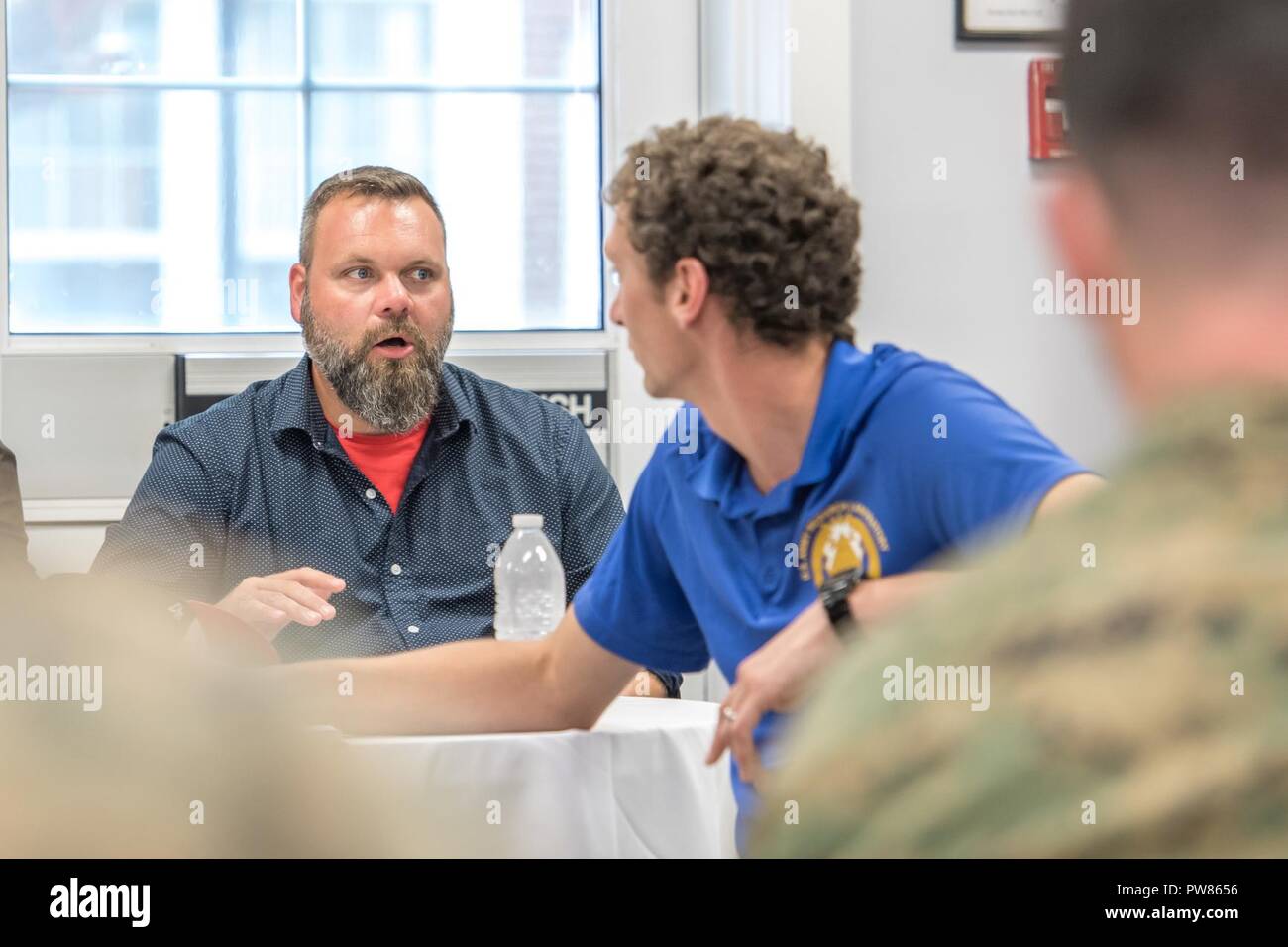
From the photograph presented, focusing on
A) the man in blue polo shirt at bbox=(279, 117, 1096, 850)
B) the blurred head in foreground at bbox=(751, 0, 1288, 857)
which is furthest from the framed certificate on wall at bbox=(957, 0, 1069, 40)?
the blurred head in foreground at bbox=(751, 0, 1288, 857)

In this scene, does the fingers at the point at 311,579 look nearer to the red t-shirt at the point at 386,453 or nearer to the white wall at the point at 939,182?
the red t-shirt at the point at 386,453

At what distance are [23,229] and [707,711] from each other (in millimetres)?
1644

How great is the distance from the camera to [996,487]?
126 centimetres

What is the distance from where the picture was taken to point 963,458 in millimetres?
1289

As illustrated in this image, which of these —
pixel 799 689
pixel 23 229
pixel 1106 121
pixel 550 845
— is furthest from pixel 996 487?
pixel 23 229

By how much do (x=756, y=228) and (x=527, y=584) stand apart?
2.74ft

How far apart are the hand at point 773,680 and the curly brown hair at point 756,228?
0.33m

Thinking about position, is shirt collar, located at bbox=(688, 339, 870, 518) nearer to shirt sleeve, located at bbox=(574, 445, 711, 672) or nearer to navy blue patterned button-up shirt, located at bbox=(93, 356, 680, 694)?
shirt sleeve, located at bbox=(574, 445, 711, 672)

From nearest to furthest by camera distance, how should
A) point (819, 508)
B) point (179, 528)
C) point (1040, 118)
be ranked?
point (819, 508) → point (179, 528) → point (1040, 118)

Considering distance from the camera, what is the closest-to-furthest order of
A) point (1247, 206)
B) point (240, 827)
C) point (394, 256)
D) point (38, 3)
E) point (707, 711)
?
point (240, 827) → point (1247, 206) → point (707, 711) → point (394, 256) → point (38, 3)

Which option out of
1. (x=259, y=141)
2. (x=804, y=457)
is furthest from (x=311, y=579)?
(x=259, y=141)

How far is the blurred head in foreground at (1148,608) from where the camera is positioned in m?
0.29

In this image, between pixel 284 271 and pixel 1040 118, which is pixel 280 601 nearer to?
pixel 284 271

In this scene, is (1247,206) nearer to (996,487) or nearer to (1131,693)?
(1131,693)
